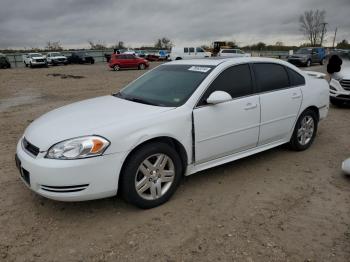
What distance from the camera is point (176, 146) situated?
144 inches

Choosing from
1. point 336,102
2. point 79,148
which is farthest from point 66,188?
point 336,102

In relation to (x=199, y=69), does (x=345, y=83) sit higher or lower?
lower

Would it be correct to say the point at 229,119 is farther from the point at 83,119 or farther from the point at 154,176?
the point at 83,119

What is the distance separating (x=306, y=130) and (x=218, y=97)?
2.24 metres

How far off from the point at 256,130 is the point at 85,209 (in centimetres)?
234

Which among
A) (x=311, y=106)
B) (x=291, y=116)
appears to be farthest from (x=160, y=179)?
(x=311, y=106)

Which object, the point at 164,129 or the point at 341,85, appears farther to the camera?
the point at 341,85

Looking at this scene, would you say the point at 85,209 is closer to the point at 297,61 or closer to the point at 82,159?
the point at 82,159

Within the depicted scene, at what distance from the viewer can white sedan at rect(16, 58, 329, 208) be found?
10.0ft

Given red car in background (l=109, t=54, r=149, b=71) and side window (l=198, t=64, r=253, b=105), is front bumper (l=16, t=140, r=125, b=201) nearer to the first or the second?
side window (l=198, t=64, r=253, b=105)

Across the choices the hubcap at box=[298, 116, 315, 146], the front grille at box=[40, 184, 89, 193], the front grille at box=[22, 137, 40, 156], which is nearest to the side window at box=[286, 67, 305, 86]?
the hubcap at box=[298, 116, 315, 146]

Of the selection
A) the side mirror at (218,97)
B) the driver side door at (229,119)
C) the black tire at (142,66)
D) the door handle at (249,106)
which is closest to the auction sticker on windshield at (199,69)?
the driver side door at (229,119)

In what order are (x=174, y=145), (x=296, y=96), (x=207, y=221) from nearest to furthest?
(x=207, y=221), (x=174, y=145), (x=296, y=96)

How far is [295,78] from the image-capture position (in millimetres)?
4957
